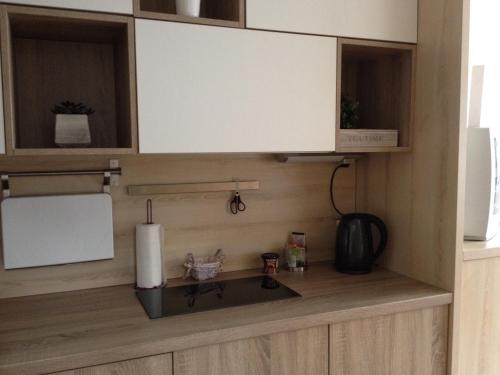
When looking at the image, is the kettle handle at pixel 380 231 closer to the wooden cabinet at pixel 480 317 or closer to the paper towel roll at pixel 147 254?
the wooden cabinet at pixel 480 317

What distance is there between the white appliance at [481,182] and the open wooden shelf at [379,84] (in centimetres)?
29

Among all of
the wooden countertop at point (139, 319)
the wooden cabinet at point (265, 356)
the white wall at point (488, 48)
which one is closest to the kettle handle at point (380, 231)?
the wooden countertop at point (139, 319)

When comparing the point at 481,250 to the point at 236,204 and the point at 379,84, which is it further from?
the point at 236,204

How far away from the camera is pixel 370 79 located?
2.12 meters

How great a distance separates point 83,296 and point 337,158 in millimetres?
1224

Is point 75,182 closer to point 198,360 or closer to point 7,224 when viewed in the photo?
point 7,224

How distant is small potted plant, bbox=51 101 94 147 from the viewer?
1.54 meters

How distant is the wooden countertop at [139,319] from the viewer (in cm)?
123

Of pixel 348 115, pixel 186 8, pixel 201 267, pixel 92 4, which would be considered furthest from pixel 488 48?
pixel 92 4

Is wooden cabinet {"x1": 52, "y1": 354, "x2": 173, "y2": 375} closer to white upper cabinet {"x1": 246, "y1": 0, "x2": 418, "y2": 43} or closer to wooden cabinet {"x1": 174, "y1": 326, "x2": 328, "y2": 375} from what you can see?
wooden cabinet {"x1": 174, "y1": 326, "x2": 328, "y2": 375}

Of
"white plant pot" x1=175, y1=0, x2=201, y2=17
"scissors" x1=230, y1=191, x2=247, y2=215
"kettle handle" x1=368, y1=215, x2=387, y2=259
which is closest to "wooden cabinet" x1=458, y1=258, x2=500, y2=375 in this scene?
"kettle handle" x1=368, y1=215, x2=387, y2=259

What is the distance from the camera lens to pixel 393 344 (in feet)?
5.39

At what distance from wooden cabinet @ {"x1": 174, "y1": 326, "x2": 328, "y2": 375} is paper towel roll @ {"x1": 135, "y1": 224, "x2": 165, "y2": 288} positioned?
0.49 m

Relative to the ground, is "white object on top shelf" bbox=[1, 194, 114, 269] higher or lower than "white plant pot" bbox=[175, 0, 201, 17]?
lower
